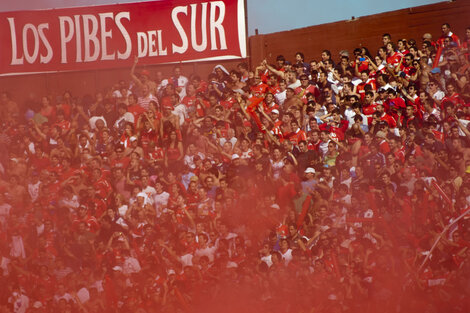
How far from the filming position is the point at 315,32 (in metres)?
10.6

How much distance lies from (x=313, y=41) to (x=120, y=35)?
10.1ft

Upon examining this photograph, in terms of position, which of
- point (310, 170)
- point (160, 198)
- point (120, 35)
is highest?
point (120, 35)

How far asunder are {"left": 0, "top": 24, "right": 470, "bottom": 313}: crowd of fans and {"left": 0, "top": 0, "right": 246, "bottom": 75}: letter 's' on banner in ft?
3.38

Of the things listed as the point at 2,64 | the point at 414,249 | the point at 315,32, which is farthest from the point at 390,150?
the point at 2,64

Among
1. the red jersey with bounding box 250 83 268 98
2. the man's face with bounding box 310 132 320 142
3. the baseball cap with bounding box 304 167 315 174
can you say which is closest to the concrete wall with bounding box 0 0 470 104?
the red jersey with bounding box 250 83 268 98

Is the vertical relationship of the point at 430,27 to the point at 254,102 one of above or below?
above

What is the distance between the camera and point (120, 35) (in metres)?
11.4

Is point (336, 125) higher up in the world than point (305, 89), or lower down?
lower down

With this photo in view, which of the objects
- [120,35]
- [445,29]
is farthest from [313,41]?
[120,35]

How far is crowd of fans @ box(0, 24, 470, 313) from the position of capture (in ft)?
26.8

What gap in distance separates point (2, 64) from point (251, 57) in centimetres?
404

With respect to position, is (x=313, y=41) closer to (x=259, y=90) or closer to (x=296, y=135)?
(x=259, y=90)

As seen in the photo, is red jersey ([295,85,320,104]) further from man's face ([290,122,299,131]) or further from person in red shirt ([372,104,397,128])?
person in red shirt ([372,104,397,128])

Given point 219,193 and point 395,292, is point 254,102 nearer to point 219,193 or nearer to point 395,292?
point 219,193
